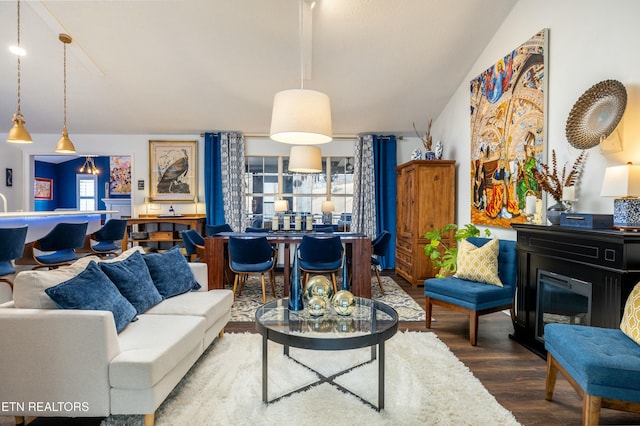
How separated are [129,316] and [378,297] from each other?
311cm

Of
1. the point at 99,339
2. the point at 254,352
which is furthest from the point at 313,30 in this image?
the point at 99,339

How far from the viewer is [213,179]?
646cm

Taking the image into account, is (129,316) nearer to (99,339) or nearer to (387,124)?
(99,339)

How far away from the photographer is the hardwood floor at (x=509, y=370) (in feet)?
6.59

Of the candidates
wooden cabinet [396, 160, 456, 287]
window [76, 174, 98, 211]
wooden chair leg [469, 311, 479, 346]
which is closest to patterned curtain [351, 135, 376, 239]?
wooden cabinet [396, 160, 456, 287]

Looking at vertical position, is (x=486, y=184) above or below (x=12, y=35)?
below

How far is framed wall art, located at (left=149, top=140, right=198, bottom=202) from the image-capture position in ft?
21.6

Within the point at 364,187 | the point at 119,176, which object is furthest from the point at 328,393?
the point at 119,176

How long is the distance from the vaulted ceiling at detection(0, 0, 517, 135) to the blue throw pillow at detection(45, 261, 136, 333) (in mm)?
3195

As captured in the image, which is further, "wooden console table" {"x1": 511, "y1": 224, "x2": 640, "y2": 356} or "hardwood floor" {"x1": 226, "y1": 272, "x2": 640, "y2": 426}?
"wooden console table" {"x1": 511, "y1": 224, "x2": 640, "y2": 356}

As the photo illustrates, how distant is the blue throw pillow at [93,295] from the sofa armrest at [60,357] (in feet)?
0.41

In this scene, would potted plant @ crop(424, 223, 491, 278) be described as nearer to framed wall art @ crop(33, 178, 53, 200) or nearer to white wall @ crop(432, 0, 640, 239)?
white wall @ crop(432, 0, 640, 239)

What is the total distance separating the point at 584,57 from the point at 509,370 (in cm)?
260

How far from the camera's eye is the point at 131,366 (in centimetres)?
174
